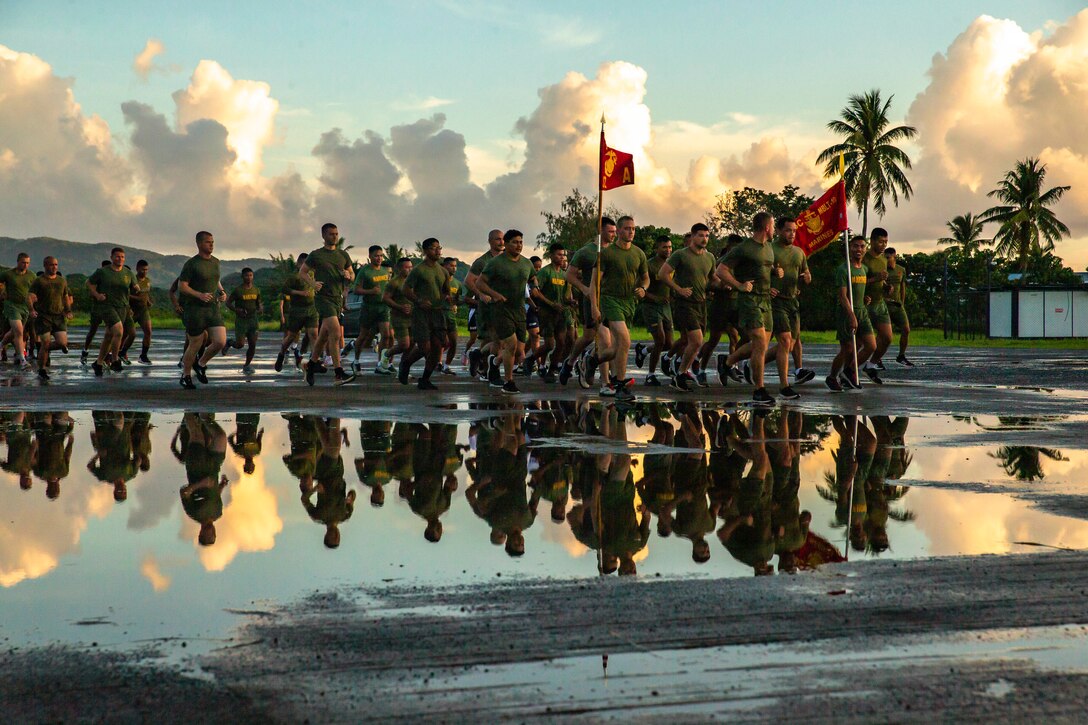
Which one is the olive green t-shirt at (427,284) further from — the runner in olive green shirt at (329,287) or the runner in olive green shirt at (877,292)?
the runner in olive green shirt at (877,292)

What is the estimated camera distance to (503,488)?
7.65m

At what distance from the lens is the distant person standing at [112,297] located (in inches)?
851

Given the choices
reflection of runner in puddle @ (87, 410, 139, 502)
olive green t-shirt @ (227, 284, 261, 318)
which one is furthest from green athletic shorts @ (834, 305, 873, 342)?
olive green t-shirt @ (227, 284, 261, 318)

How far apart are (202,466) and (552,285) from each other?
11234 millimetres

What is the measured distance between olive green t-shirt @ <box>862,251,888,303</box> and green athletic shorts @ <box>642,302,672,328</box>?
289cm

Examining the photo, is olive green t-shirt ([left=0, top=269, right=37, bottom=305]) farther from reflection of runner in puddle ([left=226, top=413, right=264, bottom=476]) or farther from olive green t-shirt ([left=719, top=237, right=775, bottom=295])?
olive green t-shirt ([left=719, top=237, right=775, bottom=295])

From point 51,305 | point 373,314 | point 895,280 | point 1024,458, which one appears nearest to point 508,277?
point 373,314

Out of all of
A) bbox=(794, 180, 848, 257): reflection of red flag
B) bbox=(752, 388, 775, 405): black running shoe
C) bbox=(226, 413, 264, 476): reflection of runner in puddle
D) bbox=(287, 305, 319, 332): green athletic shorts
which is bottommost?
bbox=(226, 413, 264, 476): reflection of runner in puddle

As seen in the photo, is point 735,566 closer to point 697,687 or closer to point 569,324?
point 697,687

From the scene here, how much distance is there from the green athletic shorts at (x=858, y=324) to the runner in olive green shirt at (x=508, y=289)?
4.06m

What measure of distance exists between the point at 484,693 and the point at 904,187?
6682cm

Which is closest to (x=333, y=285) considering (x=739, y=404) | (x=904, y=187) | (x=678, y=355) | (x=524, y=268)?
(x=524, y=268)

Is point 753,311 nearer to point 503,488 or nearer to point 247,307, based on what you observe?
point 503,488

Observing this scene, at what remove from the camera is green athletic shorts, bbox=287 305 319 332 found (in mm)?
20594
